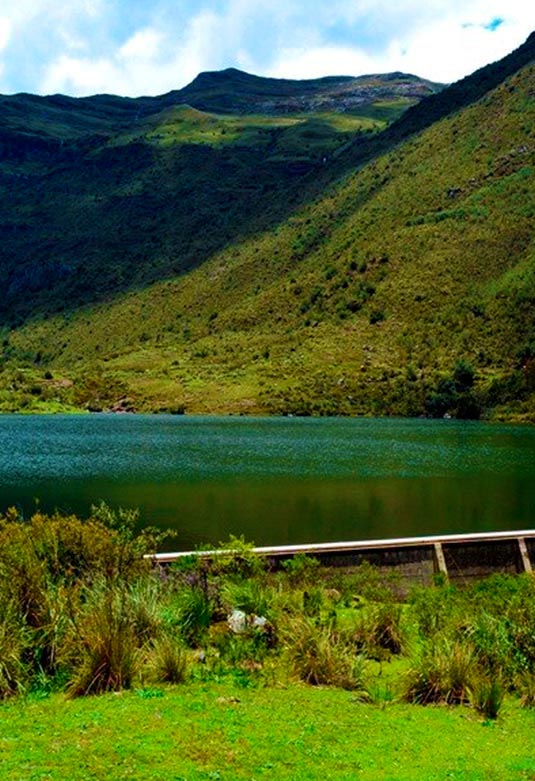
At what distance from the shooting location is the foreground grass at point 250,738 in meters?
8.98

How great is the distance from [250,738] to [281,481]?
44.7m

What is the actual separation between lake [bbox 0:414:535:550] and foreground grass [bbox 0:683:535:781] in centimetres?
1128

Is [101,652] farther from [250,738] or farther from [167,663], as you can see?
[250,738]

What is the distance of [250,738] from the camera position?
1001 cm

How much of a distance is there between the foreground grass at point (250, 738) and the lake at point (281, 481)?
1128 cm

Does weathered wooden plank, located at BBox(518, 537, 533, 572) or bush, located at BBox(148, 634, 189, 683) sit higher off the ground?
bush, located at BBox(148, 634, 189, 683)

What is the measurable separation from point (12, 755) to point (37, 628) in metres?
3.83

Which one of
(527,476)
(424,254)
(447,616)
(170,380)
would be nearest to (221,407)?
(170,380)

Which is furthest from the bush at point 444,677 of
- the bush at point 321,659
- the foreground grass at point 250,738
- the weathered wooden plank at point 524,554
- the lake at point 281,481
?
the lake at point 281,481

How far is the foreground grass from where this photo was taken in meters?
8.98

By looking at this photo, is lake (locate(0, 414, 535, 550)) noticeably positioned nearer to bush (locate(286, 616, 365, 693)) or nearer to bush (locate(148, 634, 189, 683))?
bush (locate(148, 634, 189, 683))

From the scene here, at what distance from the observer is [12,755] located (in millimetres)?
9055

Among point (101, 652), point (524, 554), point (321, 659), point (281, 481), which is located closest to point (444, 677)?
point (321, 659)

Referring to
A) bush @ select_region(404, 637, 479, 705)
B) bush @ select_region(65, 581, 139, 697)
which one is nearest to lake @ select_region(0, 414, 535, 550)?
bush @ select_region(65, 581, 139, 697)
